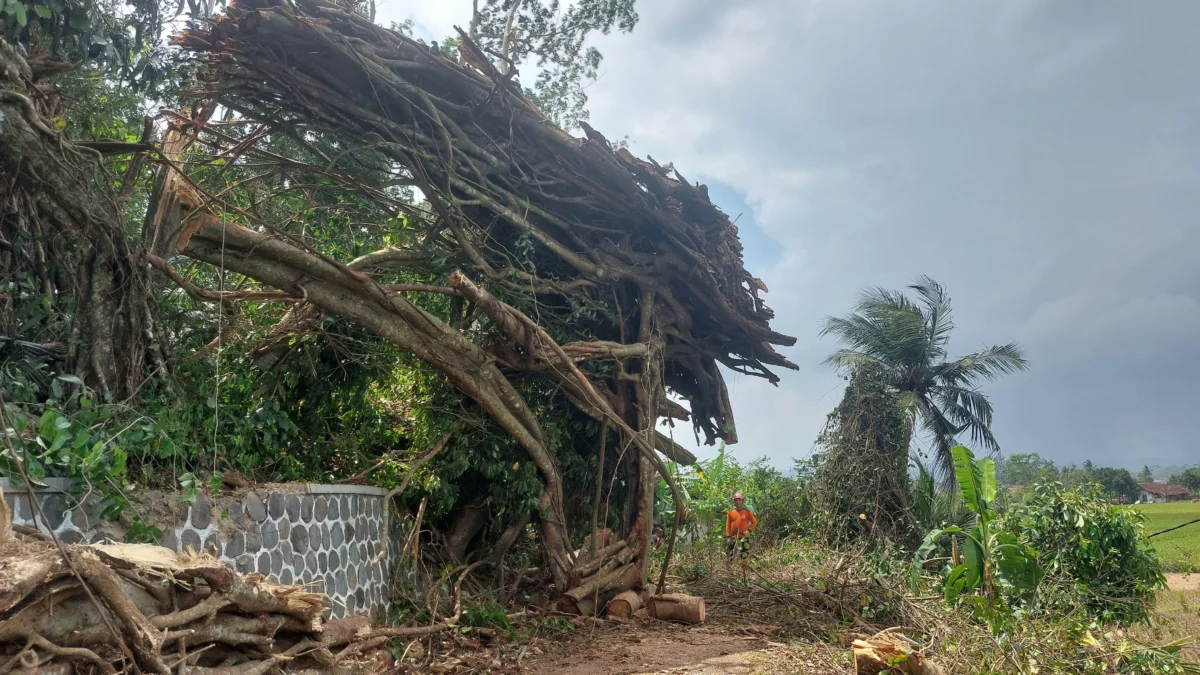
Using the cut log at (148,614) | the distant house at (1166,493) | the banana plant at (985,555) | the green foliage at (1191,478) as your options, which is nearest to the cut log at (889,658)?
the banana plant at (985,555)

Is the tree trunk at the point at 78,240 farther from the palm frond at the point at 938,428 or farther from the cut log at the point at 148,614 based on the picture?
the palm frond at the point at 938,428

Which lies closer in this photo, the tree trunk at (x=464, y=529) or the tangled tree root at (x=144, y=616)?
the tangled tree root at (x=144, y=616)

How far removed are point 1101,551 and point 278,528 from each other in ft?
29.5

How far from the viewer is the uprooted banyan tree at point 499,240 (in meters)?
6.95

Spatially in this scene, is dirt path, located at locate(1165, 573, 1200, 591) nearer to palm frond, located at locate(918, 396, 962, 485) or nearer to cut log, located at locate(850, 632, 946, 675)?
palm frond, located at locate(918, 396, 962, 485)

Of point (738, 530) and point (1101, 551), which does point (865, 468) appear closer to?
point (738, 530)

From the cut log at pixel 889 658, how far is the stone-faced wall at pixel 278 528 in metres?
3.77

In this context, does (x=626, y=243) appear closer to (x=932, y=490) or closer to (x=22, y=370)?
(x=22, y=370)

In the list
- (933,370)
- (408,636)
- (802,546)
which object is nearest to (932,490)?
(802,546)

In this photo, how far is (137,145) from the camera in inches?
239

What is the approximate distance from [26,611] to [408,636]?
437 cm

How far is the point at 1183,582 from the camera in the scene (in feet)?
50.6

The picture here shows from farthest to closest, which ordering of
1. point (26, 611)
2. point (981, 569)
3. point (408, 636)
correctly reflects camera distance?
point (981, 569)
point (408, 636)
point (26, 611)

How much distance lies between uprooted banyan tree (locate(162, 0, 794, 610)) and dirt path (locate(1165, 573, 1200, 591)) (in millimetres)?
9156
